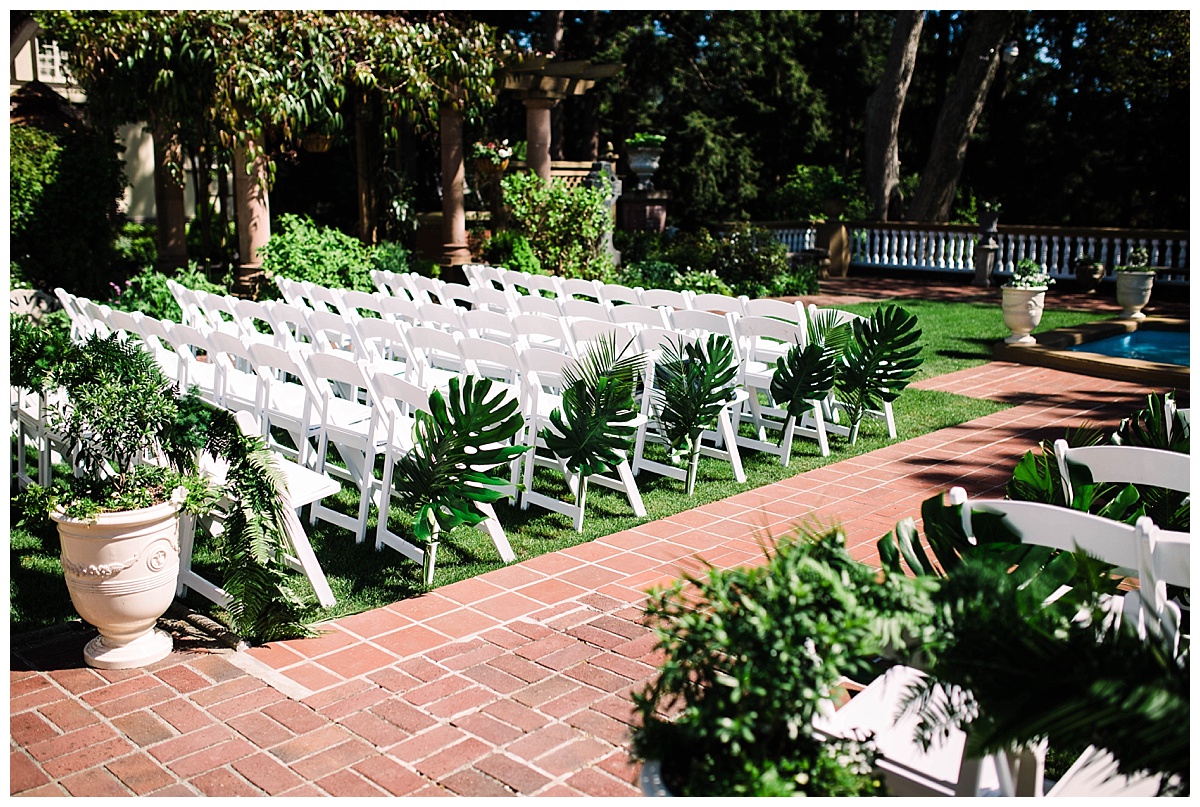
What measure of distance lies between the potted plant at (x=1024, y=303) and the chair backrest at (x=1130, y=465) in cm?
864

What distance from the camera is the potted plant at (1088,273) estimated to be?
18.6 m

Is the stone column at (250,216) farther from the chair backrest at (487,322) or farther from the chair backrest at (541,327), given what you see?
the chair backrest at (541,327)

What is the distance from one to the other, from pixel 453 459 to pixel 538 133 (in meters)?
11.9

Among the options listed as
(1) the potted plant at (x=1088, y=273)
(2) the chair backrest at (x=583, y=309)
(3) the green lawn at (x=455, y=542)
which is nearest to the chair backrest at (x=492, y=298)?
(2) the chair backrest at (x=583, y=309)

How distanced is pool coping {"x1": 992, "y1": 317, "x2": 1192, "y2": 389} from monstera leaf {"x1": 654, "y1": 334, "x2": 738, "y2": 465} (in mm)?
6168

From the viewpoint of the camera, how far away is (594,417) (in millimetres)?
5711

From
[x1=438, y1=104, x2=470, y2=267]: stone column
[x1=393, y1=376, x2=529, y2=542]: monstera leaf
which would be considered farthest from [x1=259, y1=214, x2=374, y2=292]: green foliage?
[x1=393, y1=376, x2=529, y2=542]: monstera leaf

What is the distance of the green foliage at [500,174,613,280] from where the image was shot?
15234 millimetres

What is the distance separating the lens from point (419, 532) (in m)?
4.93

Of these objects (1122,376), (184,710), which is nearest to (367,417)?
(184,710)

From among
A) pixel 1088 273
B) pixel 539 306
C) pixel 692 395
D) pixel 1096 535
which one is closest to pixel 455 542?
pixel 692 395

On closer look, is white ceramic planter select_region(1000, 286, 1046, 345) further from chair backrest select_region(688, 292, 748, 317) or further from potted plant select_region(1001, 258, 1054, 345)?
chair backrest select_region(688, 292, 748, 317)
